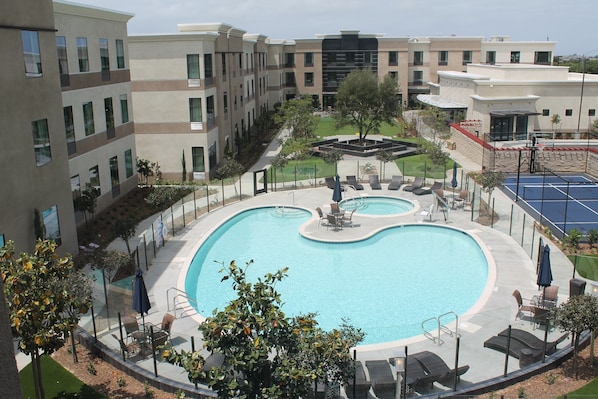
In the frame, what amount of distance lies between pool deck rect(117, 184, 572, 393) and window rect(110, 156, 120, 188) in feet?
19.7

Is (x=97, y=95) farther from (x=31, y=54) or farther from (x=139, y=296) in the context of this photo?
(x=139, y=296)

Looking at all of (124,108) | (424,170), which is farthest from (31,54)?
(424,170)

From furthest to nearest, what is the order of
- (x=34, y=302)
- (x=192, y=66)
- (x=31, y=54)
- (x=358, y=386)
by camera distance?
(x=192, y=66)
(x=31, y=54)
(x=358, y=386)
(x=34, y=302)

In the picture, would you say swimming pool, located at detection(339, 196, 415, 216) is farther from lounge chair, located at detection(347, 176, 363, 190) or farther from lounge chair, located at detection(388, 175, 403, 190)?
lounge chair, located at detection(347, 176, 363, 190)

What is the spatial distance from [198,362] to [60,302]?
12.8ft

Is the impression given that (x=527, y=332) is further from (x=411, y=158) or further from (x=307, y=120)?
(x=307, y=120)

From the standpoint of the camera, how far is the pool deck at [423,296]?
582 inches

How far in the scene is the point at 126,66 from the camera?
33438 millimetres

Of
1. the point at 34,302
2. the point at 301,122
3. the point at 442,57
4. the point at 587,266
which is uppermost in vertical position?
the point at 442,57

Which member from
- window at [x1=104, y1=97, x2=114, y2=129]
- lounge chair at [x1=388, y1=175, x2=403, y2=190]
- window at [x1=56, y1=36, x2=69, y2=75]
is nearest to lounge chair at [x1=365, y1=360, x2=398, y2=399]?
window at [x1=56, y1=36, x2=69, y2=75]

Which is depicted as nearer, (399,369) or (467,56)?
(399,369)

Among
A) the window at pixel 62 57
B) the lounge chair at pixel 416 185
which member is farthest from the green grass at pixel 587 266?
the window at pixel 62 57

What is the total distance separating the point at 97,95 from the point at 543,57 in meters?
63.4

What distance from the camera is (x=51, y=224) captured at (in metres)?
21.3
